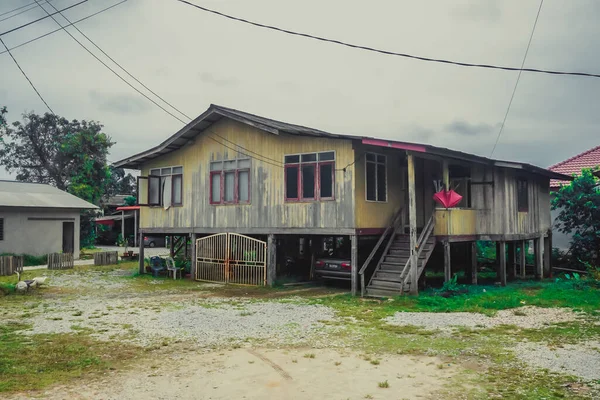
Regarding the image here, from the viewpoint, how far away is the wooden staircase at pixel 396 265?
51.1ft

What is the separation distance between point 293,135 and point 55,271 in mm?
14773

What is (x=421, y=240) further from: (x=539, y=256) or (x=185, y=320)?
(x=539, y=256)

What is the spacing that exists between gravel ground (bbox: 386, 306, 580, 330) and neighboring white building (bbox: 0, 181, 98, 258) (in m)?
23.9

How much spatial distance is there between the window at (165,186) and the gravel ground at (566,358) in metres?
16.5

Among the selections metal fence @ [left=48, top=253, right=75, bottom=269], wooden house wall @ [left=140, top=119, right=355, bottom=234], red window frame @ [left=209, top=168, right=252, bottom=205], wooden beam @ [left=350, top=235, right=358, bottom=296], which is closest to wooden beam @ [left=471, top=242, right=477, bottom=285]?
wooden beam @ [left=350, top=235, right=358, bottom=296]

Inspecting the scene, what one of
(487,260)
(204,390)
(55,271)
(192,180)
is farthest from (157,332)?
(487,260)

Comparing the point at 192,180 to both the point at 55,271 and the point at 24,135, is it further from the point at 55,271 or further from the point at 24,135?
the point at 24,135

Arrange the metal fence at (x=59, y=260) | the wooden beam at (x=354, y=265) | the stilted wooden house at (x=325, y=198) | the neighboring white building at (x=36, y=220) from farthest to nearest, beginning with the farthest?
1. the neighboring white building at (x=36, y=220)
2. the metal fence at (x=59, y=260)
3. the stilted wooden house at (x=325, y=198)
4. the wooden beam at (x=354, y=265)

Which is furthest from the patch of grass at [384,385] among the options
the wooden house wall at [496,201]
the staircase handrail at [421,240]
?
the wooden house wall at [496,201]

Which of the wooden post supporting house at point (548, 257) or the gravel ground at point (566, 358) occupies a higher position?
the wooden post supporting house at point (548, 257)

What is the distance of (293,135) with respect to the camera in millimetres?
18359

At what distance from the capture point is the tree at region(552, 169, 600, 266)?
2141cm

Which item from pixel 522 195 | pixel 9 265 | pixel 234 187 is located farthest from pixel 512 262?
pixel 9 265

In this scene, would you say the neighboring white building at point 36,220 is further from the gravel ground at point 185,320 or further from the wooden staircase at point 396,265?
the wooden staircase at point 396,265
